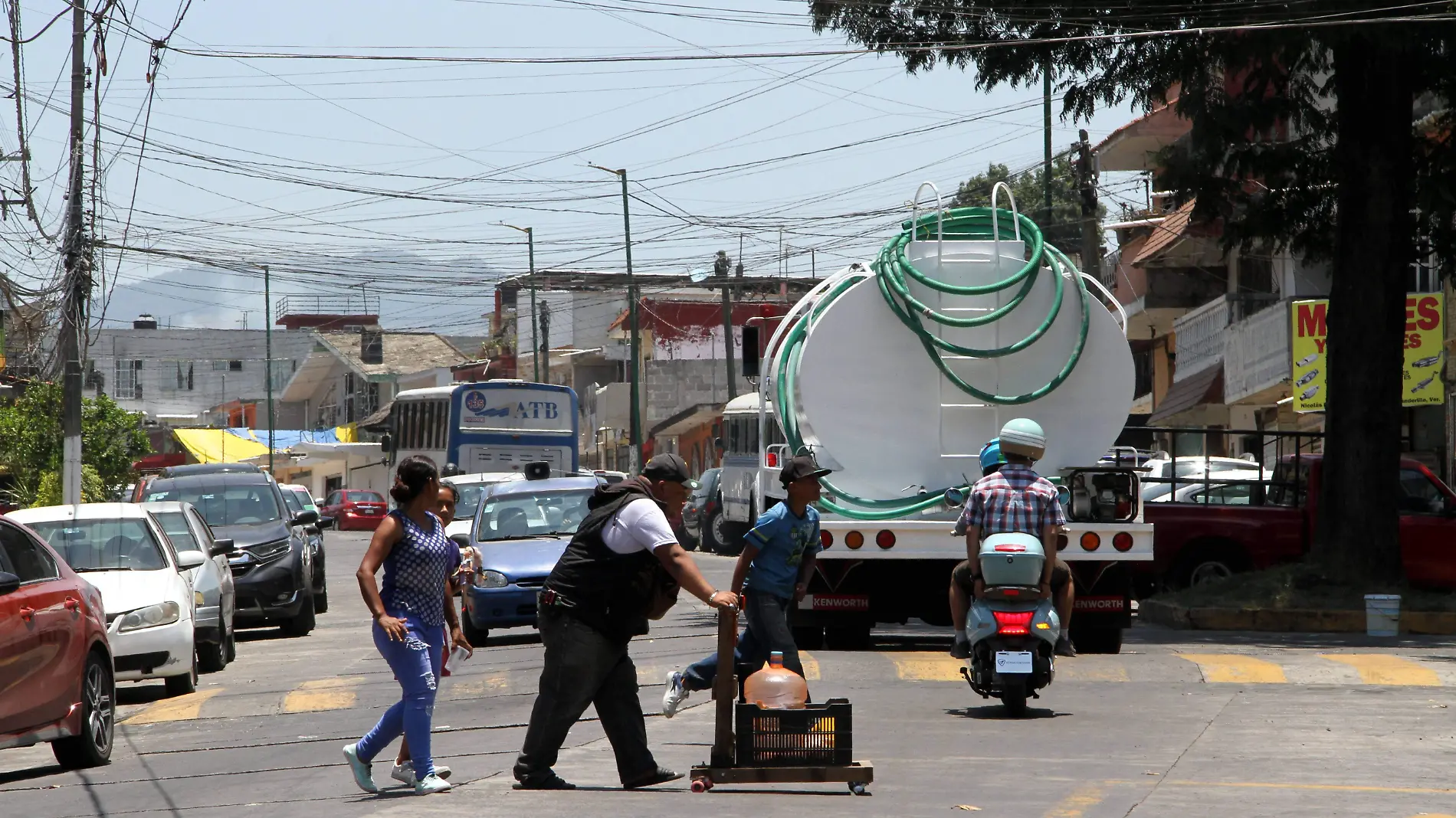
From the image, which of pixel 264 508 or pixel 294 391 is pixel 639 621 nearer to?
pixel 264 508

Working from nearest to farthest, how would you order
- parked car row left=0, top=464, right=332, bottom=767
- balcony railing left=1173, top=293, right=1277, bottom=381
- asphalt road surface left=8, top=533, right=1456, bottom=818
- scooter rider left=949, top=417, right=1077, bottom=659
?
asphalt road surface left=8, top=533, right=1456, bottom=818 < parked car row left=0, top=464, right=332, bottom=767 < scooter rider left=949, top=417, right=1077, bottom=659 < balcony railing left=1173, top=293, right=1277, bottom=381

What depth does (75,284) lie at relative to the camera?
79.0ft

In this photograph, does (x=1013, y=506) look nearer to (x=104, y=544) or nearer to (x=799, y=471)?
(x=799, y=471)

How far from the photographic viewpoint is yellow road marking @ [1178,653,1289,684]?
1369 cm

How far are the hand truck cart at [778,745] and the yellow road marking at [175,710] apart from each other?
6.40 m

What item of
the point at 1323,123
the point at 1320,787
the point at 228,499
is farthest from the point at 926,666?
the point at 228,499

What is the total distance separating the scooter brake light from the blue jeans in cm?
127

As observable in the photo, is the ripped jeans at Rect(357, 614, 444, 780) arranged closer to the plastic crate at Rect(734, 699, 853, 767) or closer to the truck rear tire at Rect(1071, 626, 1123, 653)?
the plastic crate at Rect(734, 699, 853, 767)

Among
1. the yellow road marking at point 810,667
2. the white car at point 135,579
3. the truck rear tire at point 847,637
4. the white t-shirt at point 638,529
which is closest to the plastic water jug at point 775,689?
the white t-shirt at point 638,529

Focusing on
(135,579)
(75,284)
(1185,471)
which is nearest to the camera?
(135,579)

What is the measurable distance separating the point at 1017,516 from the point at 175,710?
6.73 meters

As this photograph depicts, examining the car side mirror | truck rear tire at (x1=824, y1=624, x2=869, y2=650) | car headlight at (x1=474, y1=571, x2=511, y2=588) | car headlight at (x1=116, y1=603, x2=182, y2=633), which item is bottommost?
truck rear tire at (x1=824, y1=624, x2=869, y2=650)

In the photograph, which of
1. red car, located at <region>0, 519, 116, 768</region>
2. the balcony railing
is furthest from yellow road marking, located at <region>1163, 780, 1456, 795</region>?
the balcony railing

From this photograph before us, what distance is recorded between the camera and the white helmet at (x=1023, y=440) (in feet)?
37.7
